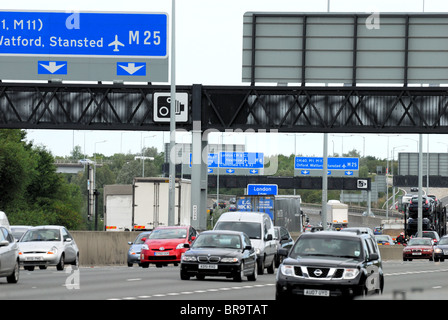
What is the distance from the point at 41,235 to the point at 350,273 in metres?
18.3

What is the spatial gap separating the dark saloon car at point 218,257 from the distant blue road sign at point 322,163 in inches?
3171

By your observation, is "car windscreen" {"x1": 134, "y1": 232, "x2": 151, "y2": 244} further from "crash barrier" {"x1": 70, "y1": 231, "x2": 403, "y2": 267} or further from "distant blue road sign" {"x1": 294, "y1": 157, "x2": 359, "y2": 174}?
"distant blue road sign" {"x1": 294, "y1": 157, "x2": 359, "y2": 174}

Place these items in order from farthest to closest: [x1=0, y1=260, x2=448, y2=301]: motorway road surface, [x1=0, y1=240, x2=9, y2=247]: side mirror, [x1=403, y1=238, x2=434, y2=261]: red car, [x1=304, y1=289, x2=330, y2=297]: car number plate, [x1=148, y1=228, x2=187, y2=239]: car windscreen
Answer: [x1=403, y1=238, x2=434, y2=261]: red car
[x1=148, y1=228, x2=187, y2=239]: car windscreen
[x1=0, y1=240, x2=9, y2=247]: side mirror
[x1=0, y1=260, x2=448, y2=301]: motorway road surface
[x1=304, y1=289, x2=330, y2=297]: car number plate

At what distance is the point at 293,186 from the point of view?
112 metres

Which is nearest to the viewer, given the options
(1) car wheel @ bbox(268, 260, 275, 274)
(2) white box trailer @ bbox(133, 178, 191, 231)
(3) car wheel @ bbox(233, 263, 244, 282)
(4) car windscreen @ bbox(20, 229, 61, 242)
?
(3) car wheel @ bbox(233, 263, 244, 282)

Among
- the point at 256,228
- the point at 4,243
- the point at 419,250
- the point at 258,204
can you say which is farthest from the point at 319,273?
the point at 258,204

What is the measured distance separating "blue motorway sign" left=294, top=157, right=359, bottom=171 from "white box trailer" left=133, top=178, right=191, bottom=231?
5863 centimetres

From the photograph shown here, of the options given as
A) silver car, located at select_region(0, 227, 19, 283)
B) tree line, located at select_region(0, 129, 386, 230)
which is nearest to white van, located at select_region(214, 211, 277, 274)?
silver car, located at select_region(0, 227, 19, 283)

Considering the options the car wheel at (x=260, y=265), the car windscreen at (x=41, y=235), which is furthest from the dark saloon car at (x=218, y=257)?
Result: the car windscreen at (x=41, y=235)

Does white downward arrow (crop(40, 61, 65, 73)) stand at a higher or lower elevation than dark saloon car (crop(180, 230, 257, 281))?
higher

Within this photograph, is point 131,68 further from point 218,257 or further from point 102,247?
point 218,257

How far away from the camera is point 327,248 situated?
66.7ft

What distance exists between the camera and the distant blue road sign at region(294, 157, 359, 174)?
109438 mm

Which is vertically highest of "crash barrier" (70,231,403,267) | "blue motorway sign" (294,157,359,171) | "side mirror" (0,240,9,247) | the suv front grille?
"blue motorway sign" (294,157,359,171)
